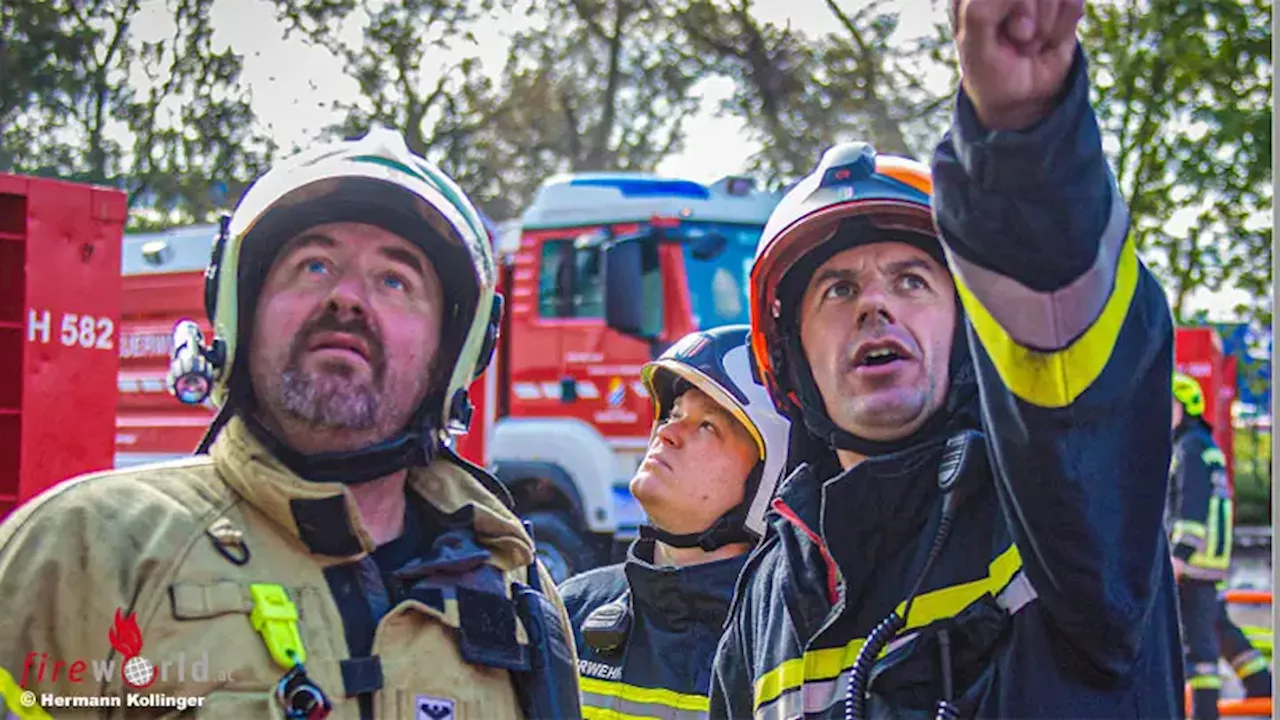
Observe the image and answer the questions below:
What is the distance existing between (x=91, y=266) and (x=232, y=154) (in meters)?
0.77

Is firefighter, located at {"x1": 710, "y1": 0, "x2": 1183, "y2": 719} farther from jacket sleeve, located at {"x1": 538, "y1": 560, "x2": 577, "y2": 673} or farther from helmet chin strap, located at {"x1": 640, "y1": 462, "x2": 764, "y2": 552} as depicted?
helmet chin strap, located at {"x1": 640, "y1": 462, "x2": 764, "y2": 552}

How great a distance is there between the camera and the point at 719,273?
33.0ft

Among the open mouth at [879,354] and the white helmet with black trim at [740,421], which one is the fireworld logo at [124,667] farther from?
the white helmet with black trim at [740,421]

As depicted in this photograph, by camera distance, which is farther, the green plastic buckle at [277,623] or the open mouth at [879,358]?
the open mouth at [879,358]

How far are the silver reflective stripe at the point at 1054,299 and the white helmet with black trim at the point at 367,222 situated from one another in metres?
1.16

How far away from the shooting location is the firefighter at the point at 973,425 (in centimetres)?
178

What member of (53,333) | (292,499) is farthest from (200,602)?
(53,333)

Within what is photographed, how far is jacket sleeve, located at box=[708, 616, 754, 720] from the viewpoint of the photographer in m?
2.79

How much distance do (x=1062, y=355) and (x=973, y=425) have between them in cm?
73

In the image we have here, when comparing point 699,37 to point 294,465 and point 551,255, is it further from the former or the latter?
point 294,465

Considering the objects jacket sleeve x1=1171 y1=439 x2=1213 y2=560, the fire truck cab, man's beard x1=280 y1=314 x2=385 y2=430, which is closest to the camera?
man's beard x1=280 y1=314 x2=385 y2=430

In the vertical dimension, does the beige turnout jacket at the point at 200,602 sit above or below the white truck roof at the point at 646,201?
below

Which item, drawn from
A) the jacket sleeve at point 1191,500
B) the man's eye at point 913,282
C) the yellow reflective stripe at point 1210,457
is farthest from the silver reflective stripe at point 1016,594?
the yellow reflective stripe at point 1210,457

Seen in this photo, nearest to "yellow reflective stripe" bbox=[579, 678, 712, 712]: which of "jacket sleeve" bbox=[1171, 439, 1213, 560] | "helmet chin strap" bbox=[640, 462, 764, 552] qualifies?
"helmet chin strap" bbox=[640, 462, 764, 552]
